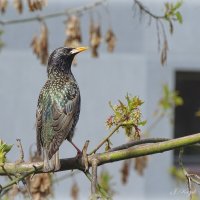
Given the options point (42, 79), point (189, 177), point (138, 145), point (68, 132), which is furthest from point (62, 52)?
point (42, 79)

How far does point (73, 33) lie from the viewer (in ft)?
20.6

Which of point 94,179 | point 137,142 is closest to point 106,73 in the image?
point 137,142

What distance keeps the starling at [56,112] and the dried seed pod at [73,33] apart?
267 millimetres

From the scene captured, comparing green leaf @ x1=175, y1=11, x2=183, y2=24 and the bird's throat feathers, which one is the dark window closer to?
the bird's throat feathers

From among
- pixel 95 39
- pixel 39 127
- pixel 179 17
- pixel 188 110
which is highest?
pixel 179 17

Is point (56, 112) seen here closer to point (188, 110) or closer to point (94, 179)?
point (94, 179)

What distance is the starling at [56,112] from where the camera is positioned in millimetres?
5190

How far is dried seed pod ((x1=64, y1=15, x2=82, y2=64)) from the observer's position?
6197mm

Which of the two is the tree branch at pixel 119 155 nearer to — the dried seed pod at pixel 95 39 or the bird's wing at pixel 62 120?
the bird's wing at pixel 62 120

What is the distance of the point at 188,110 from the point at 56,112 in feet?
28.7

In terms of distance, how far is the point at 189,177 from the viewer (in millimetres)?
3906

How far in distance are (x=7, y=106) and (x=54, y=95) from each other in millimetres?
7356

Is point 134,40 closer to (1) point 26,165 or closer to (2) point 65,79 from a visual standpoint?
(2) point 65,79

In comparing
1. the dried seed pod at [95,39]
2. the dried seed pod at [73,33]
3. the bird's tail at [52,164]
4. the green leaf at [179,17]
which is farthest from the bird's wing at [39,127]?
the dried seed pod at [95,39]
